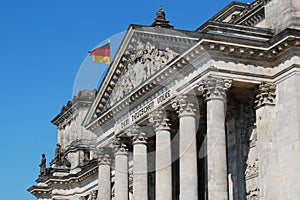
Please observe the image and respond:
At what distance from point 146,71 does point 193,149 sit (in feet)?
24.2

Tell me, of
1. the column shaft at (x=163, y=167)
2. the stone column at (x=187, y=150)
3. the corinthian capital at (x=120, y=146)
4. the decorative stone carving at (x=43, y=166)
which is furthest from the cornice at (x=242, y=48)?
the decorative stone carving at (x=43, y=166)

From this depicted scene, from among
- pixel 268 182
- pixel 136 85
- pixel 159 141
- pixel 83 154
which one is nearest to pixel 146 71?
pixel 136 85

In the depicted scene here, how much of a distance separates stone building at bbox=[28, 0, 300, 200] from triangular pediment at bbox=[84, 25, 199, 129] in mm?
70

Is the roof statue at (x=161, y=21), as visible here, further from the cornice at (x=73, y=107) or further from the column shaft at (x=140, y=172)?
the cornice at (x=73, y=107)

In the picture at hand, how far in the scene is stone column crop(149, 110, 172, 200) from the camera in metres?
43.4

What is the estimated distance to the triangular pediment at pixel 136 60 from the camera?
42906 millimetres

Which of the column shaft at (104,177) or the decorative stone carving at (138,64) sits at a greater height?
the decorative stone carving at (138,64)

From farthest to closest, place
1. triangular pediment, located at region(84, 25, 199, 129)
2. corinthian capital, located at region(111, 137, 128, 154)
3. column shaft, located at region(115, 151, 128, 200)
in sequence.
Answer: corinthian capital, located at region(111, 137, 128, 154) → column shaft, located at region(115, 151, 128, 200) → triangular pediment, located at region(84, 25, 199, 129)

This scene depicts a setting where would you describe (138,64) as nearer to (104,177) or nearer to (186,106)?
(186,106)

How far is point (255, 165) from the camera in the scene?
40.9 metres

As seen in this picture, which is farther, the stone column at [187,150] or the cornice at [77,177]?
the cornice at [77,177]

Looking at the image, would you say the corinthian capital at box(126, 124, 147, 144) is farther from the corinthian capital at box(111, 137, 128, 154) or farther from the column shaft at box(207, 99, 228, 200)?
the column shaft at box(207, 99, 228, 200)

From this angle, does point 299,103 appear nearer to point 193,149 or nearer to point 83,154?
point 193,149

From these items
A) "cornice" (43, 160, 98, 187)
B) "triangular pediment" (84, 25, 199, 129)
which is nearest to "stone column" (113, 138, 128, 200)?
"triangular pediment" (84, 25, 199, 129)
